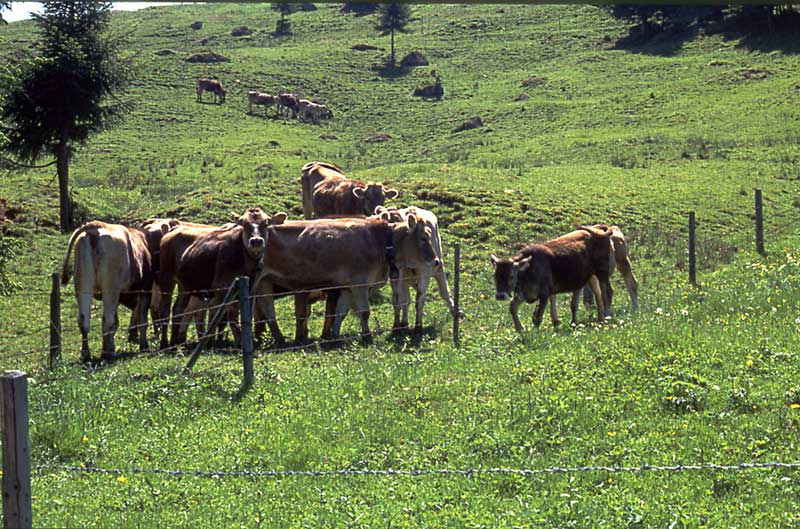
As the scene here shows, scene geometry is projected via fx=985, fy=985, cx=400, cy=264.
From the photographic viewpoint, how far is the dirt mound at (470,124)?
55531 millimetres

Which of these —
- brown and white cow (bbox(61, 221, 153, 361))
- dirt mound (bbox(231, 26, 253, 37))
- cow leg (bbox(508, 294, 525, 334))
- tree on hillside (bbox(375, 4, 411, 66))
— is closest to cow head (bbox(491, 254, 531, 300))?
cow leg (bbox(508, 294, 525, 334))

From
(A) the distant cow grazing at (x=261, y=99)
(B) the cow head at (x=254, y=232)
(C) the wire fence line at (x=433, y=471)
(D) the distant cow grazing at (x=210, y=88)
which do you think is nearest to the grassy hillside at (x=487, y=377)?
(C) the wire fence line at (x=433, y=471)

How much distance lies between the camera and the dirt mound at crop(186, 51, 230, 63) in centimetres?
7675

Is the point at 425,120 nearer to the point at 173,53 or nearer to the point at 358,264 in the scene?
the point at 173,53

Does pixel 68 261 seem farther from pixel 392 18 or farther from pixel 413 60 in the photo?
pixel 392 18

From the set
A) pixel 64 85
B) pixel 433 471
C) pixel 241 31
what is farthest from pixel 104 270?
pixel 241 31

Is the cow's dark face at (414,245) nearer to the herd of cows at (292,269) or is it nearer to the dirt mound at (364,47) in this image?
the herd of cows at (292,269)

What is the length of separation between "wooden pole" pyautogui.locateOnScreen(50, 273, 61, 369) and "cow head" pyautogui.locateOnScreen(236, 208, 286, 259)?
2.89 metres

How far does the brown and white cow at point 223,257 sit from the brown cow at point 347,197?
241 inches

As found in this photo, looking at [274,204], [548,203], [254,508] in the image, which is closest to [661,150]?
[548,203]

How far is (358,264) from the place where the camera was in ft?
53.3

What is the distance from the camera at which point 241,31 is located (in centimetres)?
9975

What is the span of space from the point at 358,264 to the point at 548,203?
1218 cm

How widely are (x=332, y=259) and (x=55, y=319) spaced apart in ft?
14.7
